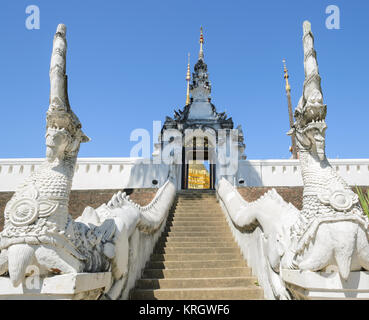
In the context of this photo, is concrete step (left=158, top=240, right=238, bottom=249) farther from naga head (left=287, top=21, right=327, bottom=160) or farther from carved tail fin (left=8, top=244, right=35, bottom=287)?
carved tail fin (left=8, top=244, right=35, bottom=287)

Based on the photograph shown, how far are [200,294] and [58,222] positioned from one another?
93.3 inches

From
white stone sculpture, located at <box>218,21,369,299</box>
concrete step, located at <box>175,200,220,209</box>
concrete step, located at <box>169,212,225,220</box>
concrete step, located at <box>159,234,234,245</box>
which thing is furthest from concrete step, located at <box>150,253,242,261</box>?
concrete step, located at <box>175,200,220,209</box>

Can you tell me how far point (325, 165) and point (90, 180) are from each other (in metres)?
12.7

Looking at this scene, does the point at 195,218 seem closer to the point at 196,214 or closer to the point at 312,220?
the point at 196,214

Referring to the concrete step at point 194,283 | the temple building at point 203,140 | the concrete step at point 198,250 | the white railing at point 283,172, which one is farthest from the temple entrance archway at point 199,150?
the concrete step at point 194,283

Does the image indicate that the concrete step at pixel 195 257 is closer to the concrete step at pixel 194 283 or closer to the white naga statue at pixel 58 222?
the concrete step at pixel 194 283

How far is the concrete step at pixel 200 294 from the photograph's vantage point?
4.05 metres

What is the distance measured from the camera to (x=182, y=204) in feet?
32.6

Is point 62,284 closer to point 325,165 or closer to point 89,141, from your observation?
point 89,141

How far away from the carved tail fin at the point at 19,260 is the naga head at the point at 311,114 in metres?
3.10

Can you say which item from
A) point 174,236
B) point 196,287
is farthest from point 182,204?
point 196,287

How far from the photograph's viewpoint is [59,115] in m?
3.00

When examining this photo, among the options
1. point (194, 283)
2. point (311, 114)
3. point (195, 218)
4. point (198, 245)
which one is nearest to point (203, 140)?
point (195, 218)

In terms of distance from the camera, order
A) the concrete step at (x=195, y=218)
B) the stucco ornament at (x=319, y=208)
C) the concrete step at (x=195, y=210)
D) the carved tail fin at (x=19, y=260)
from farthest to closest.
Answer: the concrete step at (x=195, y=210) → the concrete step at (x=195, y=218) → the stucco ornament at (x=319, y=208) → the carved tail fin at (x=19, y=260)
